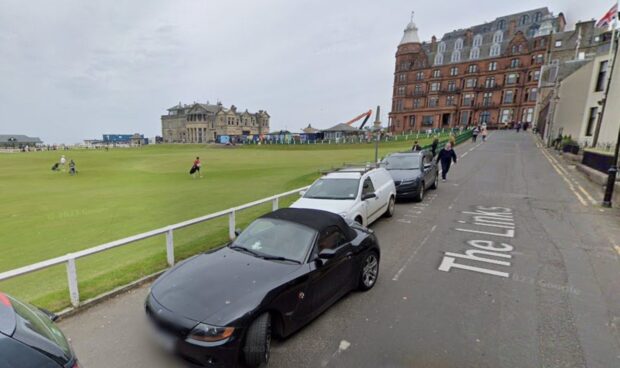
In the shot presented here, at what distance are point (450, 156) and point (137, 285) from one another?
43.5 feet

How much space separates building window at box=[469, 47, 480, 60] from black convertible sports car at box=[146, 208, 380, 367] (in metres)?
79.7

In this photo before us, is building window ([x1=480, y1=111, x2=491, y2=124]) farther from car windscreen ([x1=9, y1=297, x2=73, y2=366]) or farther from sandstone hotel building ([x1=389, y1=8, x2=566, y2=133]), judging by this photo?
car windscreen ([x1=9, y1=297, x2=73, y2=366])

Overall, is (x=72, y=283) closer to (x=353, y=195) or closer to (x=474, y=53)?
(x=353, y=195)

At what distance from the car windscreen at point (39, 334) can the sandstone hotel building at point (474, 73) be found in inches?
2910

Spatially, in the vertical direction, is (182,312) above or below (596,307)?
above

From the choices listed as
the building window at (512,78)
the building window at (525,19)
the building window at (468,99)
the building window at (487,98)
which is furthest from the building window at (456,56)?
the building window at (525,19)

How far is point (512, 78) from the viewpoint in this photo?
62125mm

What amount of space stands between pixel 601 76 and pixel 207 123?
103 m

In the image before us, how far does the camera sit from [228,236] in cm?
714

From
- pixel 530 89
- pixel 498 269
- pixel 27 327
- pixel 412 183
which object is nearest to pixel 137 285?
pixel 27 327

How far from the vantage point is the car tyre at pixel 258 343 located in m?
2.93

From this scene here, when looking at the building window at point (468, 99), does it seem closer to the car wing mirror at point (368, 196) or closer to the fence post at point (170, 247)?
the car wing mirror at point (368, 196)

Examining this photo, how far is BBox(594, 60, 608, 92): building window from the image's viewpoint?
23.2 meters

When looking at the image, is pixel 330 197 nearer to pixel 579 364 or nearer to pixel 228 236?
pixel 228 236
